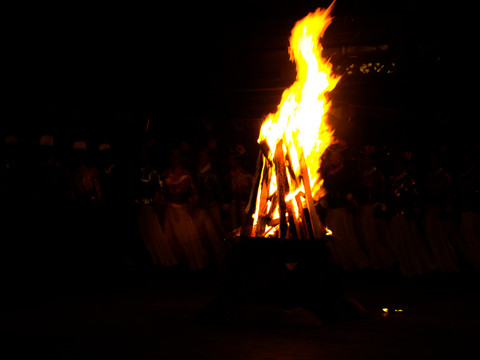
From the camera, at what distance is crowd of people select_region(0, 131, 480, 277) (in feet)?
40.1

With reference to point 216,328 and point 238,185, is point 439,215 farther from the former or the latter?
point 216,328

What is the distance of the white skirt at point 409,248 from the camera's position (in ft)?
40.5

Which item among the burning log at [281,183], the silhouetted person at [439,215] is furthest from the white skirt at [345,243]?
the burning log at [281,183]

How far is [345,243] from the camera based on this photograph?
12.8 m

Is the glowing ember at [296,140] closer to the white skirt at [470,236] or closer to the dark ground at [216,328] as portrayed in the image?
the dark ground at [216,328]

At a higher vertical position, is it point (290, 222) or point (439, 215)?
point (439, 215)

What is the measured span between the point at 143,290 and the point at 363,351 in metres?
4.98

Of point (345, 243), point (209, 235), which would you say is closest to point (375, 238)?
point (345, 243)

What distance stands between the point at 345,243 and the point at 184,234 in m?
2.91

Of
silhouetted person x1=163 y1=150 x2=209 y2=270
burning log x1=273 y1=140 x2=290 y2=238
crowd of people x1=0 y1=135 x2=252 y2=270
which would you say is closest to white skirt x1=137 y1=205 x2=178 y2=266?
crowd of people x1=0 y1=135 x2=252 y2=270

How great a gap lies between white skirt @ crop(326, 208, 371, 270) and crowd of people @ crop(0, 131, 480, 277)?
0.02m

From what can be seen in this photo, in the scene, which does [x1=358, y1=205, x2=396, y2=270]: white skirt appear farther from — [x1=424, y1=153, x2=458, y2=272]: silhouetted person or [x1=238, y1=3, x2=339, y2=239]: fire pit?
[x1=238, y1=3, x2=339, y2=239]: fire pit

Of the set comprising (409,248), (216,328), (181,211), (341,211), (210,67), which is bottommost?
(216,328)

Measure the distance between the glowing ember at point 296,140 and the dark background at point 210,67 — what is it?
19.0ft
